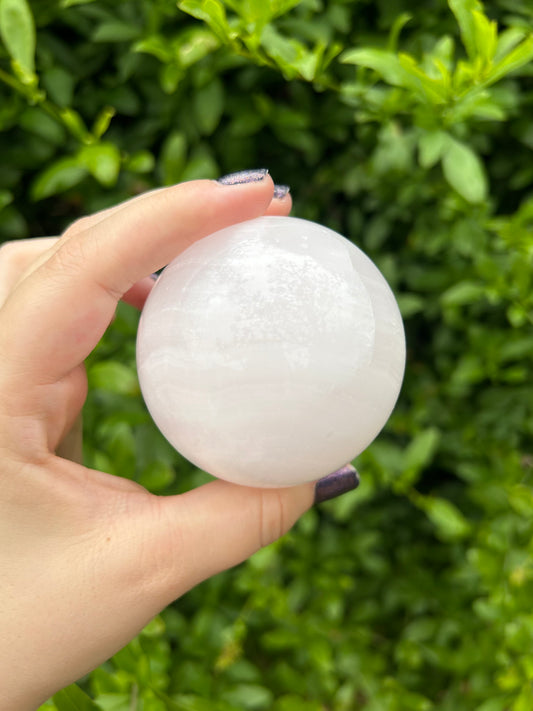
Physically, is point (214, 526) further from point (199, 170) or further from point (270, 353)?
point (199, 170)

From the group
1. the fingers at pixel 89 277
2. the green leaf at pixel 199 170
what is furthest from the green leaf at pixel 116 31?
the fingers at pixel 89 277

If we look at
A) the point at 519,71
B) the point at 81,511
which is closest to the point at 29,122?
the point at 81,511

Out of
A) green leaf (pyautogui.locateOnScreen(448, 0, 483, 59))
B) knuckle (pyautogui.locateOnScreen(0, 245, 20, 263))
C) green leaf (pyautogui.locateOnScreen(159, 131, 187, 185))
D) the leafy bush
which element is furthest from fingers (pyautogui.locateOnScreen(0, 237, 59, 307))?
green leaf (pyautogui.locateOnScreen(448, 0, 483, 59))

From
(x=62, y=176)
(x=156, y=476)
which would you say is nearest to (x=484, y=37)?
(x=62, y=176)

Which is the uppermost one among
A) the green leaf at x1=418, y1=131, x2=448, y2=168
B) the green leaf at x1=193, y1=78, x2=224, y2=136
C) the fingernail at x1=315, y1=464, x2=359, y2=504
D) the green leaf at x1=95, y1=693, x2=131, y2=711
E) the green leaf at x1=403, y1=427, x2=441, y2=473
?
the green leaf at x1=193, y1=78, x2=224, y2=136

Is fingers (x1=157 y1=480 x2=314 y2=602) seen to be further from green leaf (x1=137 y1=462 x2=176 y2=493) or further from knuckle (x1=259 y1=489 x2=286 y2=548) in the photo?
green leaf (x1=137 y1=462 x2=176 y2=493)
